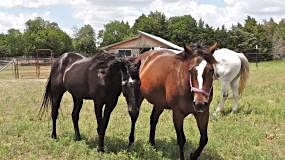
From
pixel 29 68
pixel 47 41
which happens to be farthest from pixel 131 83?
pixel 47 41

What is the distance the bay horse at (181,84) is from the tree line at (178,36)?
49850 millimetres

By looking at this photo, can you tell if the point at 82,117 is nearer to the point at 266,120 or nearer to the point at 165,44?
the point at 266,120

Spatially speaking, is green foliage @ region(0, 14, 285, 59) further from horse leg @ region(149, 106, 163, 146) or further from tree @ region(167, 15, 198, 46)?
horse leg @ region(149, 106, 163, 146)

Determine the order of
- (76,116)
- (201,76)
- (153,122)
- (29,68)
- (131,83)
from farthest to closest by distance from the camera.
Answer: (29,68) → (76,116) → (153,122) → (131,83) → (201,76)

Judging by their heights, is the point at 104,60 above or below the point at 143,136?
above

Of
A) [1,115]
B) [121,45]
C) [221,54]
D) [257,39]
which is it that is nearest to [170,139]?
[221,54]

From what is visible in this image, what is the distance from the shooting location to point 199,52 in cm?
538

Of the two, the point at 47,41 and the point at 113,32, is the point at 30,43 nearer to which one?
the point at 47,41

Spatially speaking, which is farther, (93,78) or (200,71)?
(93,78)

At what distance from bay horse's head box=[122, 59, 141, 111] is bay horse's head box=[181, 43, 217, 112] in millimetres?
933

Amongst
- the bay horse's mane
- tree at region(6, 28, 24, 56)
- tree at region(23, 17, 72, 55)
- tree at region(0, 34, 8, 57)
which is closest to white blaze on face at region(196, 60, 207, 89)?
the bay horse's mane

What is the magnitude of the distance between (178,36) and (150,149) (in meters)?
64.7

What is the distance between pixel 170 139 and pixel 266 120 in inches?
107

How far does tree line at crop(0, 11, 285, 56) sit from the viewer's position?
63438mm
